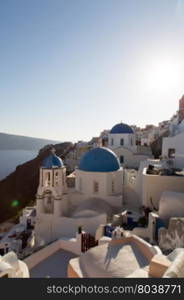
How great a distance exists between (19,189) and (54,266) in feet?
125

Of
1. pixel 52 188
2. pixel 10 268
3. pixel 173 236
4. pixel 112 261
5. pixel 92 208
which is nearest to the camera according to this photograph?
pixel 10 268

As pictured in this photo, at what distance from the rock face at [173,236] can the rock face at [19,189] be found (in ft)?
103

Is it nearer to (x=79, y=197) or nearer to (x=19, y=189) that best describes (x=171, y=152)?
(x=79, y=197)

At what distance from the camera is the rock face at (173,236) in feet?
23.7

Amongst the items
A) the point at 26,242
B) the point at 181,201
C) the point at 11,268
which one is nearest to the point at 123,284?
the point at 11,268

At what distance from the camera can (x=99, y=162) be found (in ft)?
47.2

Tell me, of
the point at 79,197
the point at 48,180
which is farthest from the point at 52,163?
the point at 79,197

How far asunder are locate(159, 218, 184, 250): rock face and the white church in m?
4.67


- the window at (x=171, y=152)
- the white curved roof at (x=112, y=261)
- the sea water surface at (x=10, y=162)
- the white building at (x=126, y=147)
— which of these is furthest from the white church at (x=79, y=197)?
the sea water surface at (x=10, y=162)

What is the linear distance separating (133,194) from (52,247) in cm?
732

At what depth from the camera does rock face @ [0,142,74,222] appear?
37156mm

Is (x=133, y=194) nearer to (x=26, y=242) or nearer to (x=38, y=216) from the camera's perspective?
(x=38, y=216)

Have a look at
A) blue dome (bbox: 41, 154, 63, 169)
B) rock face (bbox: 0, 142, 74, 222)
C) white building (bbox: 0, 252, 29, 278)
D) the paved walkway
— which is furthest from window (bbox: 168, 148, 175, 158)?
rock face (bbox: 0, 142, 74, 222)

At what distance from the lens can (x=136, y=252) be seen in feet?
19.7
